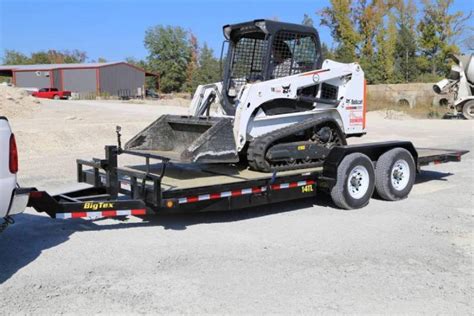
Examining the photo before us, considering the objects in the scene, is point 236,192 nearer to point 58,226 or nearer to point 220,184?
point 220,184

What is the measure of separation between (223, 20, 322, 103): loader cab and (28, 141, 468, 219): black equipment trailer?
59.8 inches

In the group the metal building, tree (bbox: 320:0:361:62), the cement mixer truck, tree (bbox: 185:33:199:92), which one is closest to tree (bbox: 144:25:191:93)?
tree (bbox: 185:33:199:92)

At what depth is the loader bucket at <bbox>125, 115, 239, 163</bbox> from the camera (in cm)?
714

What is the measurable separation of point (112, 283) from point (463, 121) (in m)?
27.0

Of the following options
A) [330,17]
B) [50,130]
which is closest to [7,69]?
[330,17]

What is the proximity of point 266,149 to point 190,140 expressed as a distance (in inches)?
50.1

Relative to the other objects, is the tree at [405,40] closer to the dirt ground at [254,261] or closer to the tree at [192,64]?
the tree at [192,64]

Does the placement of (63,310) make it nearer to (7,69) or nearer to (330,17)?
(330,17)

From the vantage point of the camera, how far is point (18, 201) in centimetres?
517

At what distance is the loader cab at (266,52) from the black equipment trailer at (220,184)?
4.99 feet

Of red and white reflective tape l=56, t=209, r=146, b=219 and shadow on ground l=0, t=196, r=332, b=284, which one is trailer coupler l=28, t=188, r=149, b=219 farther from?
shadow on ground l=0, t=196, r=332, b=284

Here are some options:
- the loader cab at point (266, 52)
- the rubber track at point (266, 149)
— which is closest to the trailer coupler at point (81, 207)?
the rubber track at point (266, 149)

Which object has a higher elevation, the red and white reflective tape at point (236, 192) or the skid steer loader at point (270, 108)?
the skid steer loader at point (270, 108)

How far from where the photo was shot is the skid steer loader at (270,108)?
7.70 metres
